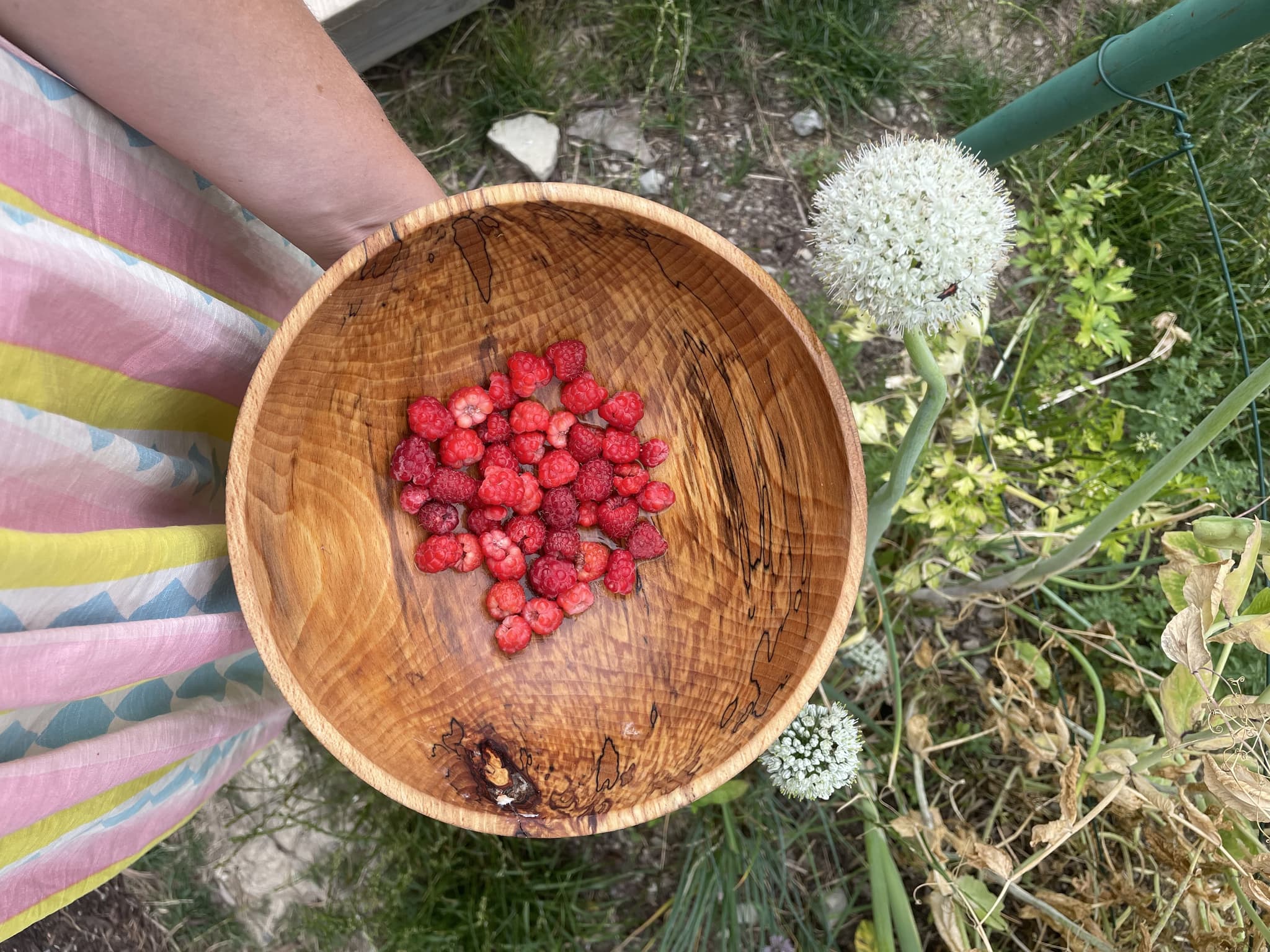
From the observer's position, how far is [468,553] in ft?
3.77

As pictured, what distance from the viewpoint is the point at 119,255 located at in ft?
2.55

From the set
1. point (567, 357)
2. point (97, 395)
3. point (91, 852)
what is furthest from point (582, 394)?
point (91, 852)

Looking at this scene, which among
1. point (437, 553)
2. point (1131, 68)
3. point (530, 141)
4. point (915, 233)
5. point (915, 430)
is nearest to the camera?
point (915, 233)

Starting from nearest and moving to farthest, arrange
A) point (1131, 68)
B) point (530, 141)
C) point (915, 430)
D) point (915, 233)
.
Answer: point (915, 233) → point (915, 430) → point (1131, 68) → point (530, 141)

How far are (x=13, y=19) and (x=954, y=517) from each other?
1.19 metres

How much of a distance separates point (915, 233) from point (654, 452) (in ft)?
1.66

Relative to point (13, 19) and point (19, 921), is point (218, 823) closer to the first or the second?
point (19, 921)

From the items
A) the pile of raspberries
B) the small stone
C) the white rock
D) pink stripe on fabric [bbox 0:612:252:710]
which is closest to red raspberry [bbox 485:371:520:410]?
the pile of raspberries

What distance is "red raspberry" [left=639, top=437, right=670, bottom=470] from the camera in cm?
116

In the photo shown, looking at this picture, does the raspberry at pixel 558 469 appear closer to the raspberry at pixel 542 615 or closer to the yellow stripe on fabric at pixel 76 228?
the raspberry at pixel 542 615

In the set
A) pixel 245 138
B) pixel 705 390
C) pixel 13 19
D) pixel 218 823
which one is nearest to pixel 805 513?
pixel 705 390

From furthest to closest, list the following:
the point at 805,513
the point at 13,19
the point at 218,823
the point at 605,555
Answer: the point at 218,823, the point at 605,555, the point at 805,513, the point at 13,19

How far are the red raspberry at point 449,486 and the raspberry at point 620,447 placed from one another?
194 mm

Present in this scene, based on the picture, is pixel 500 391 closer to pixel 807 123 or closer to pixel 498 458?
pixel 498 458
